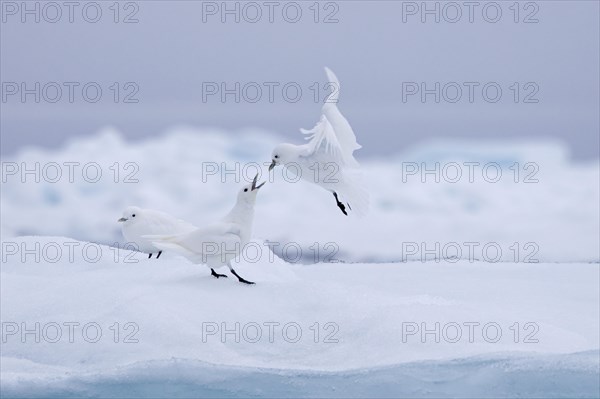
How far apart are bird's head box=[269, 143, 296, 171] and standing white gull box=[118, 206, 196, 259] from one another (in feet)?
2.45

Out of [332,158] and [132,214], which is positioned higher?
[332,158]

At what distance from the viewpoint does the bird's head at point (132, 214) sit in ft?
20.0

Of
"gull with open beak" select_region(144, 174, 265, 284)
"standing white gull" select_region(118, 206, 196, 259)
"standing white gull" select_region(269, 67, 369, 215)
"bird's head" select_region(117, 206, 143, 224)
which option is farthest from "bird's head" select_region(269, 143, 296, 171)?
"bird's head" select_region(117, 206, 143, 224)

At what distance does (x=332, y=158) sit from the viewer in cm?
575

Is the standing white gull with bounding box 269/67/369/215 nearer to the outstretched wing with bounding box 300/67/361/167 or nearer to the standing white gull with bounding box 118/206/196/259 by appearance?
the outstretched wing with bounding box 300/67/361/167

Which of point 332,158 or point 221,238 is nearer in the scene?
point 221,238

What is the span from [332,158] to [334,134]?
6.9 inches

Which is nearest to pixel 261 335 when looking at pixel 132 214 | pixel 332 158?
pixel 332 158

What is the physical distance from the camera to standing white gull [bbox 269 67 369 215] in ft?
18.6

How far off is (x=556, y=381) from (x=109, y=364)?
2.38 meters

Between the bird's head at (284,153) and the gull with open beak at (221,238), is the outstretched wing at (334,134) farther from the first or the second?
the gull with open beak at (221,238)

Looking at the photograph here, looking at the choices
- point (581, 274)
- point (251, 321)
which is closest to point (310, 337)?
point (251, 321)

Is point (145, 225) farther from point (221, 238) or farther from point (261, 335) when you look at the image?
point (261, 335)

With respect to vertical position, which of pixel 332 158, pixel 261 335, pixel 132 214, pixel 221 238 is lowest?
pixel 261 335
